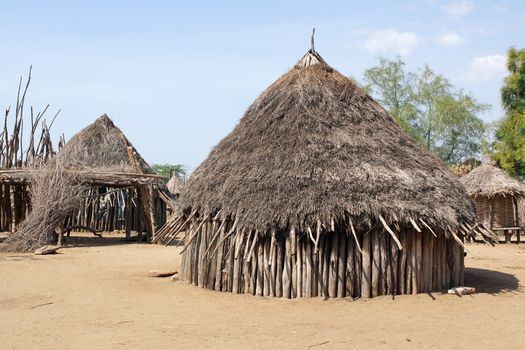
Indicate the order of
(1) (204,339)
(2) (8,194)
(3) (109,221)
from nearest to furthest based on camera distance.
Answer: (1) (204,339) → (2) (8,194) → (3) (109,221)

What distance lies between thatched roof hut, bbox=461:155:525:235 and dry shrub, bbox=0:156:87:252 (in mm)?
13949

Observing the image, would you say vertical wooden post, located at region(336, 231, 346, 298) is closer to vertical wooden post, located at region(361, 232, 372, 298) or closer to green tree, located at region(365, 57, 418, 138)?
vertical wooden post, located at region(361, 232, 372, 298)

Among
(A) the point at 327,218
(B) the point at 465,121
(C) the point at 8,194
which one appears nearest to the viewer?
(A) the point at 327,218

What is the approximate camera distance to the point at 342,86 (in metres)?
11.5

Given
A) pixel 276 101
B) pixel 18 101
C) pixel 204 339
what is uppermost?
pixel 18 101

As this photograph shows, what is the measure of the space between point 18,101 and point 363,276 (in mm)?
17968

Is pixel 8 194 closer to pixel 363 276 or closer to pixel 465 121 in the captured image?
pixel 363 276

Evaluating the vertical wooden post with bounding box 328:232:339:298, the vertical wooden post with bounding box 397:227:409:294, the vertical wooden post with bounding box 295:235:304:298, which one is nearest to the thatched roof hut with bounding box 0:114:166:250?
the vertical wooden post with bounding box 295:235:304:298

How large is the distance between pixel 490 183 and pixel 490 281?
11690 mm

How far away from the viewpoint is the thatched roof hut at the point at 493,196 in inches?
868

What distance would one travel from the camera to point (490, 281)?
11.3 metres

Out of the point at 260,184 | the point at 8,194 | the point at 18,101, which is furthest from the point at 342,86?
the point at 18,101

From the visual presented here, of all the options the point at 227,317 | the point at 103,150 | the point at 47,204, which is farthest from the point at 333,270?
the point at 103,150

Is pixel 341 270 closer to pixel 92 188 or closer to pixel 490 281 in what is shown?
pixel 490 281
